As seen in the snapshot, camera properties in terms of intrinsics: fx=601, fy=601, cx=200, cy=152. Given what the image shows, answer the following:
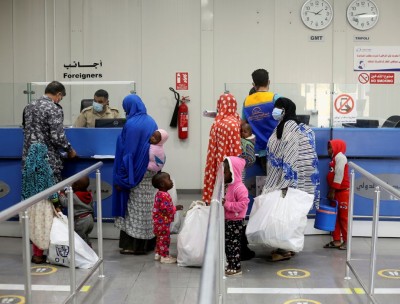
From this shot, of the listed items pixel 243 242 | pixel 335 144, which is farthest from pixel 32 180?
pixel 335 144

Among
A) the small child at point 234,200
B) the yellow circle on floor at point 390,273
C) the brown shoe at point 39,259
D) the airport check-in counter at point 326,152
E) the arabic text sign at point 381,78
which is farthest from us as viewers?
the arabic text sign at point 381,78

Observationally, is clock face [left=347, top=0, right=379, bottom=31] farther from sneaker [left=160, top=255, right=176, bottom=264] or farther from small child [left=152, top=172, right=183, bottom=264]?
sneaker [left=160, top=255, right=176, bottom=264]

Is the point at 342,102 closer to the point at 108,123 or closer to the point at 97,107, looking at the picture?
the point at 108,123

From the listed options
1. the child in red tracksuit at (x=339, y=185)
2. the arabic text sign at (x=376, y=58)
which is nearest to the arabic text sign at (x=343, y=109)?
the child in red tracksuit at (x=339, y=185)

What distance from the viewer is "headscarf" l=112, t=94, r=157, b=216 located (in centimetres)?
532

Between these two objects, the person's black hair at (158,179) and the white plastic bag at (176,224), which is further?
the white plastic bag at (176,224)

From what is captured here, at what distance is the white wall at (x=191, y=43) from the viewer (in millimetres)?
8453

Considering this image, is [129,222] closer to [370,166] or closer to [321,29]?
[370,166]

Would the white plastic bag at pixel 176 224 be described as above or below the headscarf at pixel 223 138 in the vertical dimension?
below

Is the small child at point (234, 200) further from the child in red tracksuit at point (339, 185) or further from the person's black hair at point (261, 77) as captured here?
the child in red tracksuit at point (339, 185)

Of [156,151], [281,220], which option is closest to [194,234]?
[281,220]

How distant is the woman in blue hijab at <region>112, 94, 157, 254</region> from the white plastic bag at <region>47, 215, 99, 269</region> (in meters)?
0.78

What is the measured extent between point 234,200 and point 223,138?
57cm

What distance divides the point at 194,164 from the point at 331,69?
2367mm
